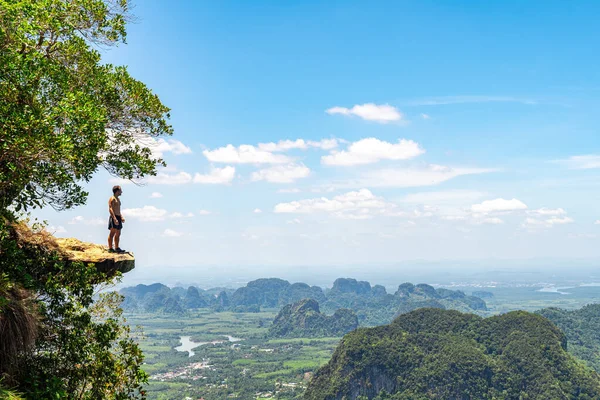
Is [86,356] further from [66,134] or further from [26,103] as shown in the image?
[26,103]

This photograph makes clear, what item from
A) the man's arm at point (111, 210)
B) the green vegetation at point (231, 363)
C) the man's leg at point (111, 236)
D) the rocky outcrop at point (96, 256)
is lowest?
the green vegetation at point (231, 363)

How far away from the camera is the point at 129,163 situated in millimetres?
12414

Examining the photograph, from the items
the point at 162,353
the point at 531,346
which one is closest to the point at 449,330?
the point at 531,346

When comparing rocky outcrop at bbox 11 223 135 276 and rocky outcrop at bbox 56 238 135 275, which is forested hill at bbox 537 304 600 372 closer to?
rocky outcrop at bbox 56 238 135 275

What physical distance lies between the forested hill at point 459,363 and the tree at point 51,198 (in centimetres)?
5934

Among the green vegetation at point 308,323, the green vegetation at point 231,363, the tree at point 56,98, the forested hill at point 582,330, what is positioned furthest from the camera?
→ the green vegetation at point 308,323

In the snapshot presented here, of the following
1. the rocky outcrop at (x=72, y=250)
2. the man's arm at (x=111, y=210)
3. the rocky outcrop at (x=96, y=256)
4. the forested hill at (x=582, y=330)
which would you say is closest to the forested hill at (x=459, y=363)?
the forested hill at (x=582, y=330)

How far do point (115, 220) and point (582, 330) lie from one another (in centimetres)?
13767

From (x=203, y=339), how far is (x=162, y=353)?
30.3 metres

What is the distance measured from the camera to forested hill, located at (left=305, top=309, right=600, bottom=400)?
54.7 m

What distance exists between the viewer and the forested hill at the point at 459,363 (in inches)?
2152

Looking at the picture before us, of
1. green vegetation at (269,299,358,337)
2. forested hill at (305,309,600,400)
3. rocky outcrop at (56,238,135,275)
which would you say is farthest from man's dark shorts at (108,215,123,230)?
green vegetation at (269,299,358,337)

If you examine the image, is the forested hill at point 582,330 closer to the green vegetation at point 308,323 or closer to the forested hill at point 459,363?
the forested hill at point 459,363

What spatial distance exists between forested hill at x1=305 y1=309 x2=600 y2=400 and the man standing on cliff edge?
5853 cm
